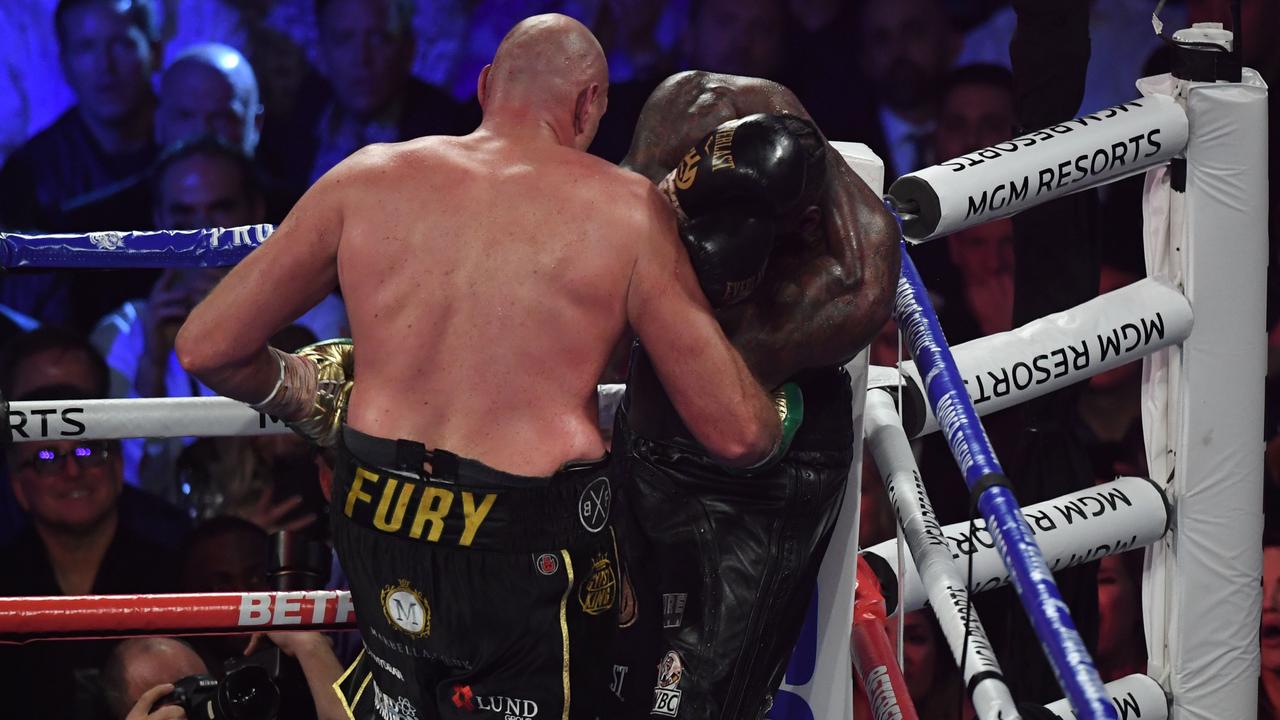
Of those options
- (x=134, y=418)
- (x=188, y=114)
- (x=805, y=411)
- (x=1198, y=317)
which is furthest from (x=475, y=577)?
(x=188, y=114)

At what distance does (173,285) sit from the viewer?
15.2 ft

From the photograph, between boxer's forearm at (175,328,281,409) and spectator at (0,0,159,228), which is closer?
boxer's forearm at (175,328,281,409)

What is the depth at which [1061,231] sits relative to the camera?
3705mm

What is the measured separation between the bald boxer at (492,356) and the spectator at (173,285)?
2.89m

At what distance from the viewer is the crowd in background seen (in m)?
4.57

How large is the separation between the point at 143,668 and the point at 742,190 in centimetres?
268

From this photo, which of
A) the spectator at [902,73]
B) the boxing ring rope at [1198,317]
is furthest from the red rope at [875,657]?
the spectator at [902,73]

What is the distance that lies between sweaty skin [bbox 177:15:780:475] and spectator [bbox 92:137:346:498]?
114 inches

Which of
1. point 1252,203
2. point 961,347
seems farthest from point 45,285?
point 1252,203

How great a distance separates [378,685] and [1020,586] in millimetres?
837

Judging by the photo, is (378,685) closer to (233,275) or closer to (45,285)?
(233,275)

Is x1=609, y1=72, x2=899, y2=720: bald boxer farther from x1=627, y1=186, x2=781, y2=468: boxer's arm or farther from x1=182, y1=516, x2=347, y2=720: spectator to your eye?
x1=182, y1=516, x2=347, y2=720: spectator

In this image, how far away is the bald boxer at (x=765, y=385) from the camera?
1810 mm

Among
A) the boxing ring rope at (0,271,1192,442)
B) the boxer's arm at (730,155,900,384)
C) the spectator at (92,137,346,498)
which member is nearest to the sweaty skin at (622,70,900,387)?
the boxer's arm at (730,155,900,384)
